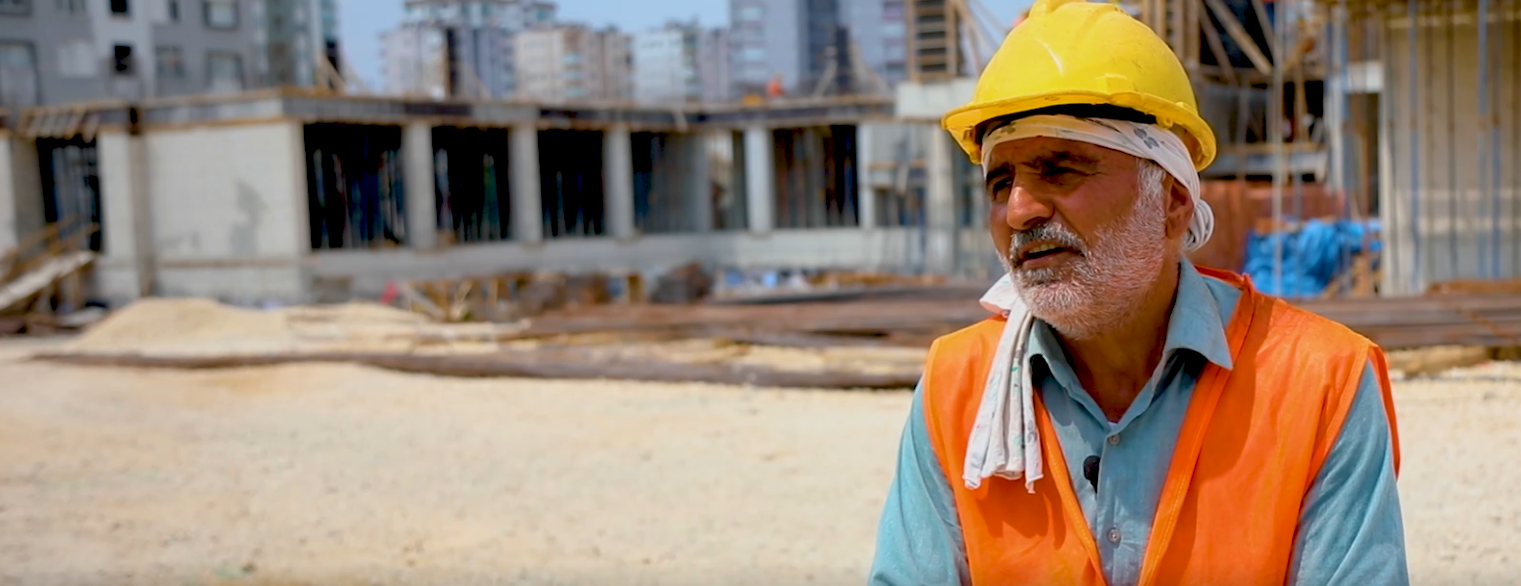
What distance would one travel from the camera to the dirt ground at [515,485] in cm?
566

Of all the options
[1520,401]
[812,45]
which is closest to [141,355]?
[1520,401]

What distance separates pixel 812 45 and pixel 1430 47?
5509 centimetres

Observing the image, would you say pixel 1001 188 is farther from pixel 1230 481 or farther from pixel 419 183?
pixel 419 183

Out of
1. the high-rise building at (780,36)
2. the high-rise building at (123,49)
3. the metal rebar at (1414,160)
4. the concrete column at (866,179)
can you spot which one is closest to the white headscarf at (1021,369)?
the metal rebar at (1414,160)

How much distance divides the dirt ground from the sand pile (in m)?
3.97

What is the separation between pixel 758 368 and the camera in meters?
11.1

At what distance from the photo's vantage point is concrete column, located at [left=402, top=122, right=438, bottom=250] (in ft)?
83.3

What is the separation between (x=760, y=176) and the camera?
97.8ft

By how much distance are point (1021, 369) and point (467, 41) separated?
214 feet

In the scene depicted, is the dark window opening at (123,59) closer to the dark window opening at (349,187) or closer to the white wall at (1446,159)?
the dark window opening at (349,187)

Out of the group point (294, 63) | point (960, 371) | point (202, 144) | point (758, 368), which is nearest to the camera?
point (960, 371)

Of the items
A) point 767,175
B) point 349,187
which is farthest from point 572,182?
point 767,175

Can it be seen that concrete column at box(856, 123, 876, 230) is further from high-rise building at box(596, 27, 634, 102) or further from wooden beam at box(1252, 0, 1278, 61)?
high-rise building at box(596, 27, 634, 102)

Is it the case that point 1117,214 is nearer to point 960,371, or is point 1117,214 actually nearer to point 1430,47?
point 960,371
